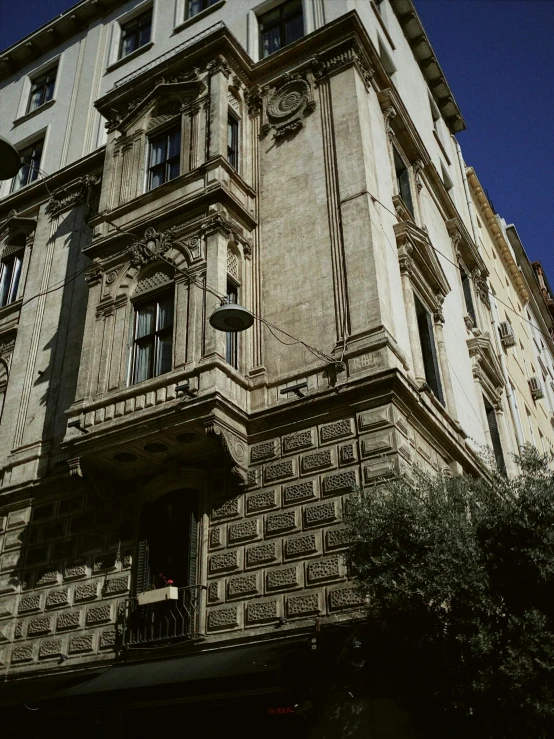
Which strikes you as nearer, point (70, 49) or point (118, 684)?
point (118, 684)

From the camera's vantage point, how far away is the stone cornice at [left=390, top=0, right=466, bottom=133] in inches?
1041

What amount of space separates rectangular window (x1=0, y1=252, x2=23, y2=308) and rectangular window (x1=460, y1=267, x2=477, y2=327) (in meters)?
13.7

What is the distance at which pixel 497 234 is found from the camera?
114ft

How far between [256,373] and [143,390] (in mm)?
2248

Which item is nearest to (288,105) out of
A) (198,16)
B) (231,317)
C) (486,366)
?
(198,16)

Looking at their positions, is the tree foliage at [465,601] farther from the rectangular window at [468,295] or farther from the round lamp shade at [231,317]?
the rectangular window at [468,295]

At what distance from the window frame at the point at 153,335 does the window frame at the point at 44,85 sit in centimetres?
1419

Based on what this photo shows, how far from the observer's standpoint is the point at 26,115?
27.4 metres

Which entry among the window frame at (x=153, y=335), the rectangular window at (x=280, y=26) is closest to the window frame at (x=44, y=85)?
the rectangular window at (x=280, y=26)

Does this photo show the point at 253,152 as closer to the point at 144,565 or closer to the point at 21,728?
the point at 144,565

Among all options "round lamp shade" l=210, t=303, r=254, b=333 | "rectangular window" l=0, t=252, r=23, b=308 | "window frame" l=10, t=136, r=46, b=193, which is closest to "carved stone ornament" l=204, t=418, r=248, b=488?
"round lamp shade" l=210, t=303, r=254, b=333

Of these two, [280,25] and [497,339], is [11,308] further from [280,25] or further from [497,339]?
[497,339]

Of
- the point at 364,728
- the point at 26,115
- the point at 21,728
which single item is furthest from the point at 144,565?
the point at 26,115

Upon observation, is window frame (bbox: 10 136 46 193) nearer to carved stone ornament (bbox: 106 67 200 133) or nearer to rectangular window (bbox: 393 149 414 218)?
carved stone ornament (bbox: 106 67 200 133)
